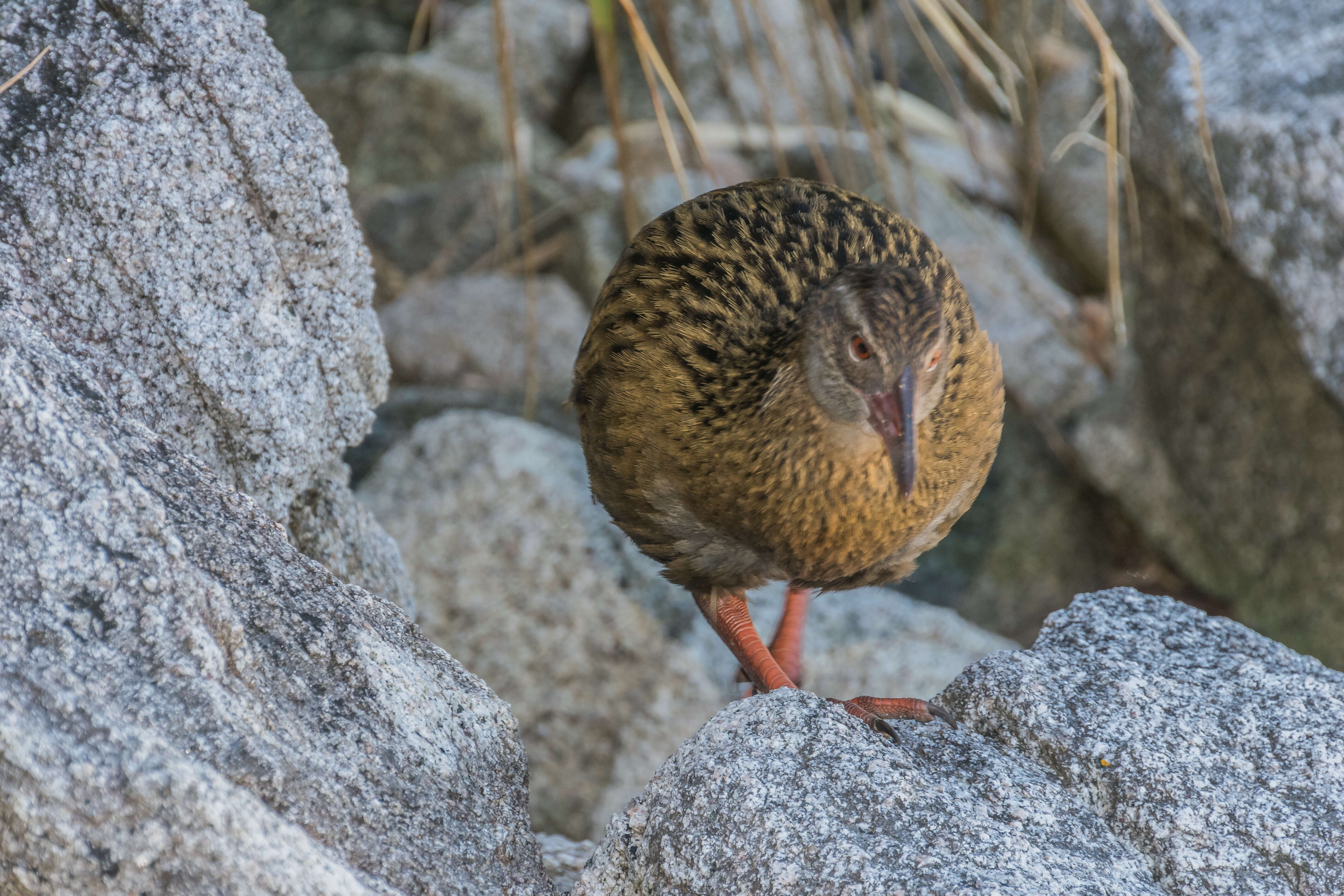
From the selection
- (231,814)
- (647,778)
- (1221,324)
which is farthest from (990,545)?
(231,814)

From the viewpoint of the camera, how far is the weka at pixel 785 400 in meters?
2.76

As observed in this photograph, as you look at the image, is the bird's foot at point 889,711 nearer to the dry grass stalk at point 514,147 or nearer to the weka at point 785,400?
the weka at point 785,400

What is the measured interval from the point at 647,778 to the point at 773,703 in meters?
1.88

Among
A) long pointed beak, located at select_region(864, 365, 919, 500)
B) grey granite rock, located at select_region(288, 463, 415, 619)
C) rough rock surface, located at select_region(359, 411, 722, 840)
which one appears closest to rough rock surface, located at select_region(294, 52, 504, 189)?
rough rock surface, located at select_region(359, 411, 722, 840)

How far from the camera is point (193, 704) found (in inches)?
75.0

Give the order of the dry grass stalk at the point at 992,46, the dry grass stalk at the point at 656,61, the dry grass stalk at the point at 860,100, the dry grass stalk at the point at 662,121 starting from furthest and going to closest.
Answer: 1. the dry grass stalk at the point at 860,100
2. the dry grass stalk at the point at 992,46
3. the dry grass stalk at the point at 662,121
4. the dry grass stalk at the point at 656,61

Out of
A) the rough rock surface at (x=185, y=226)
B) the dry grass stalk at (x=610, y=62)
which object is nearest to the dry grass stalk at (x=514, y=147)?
the dry grass stalk at (x=610, y=62)

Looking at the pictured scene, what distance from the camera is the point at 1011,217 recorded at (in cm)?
723

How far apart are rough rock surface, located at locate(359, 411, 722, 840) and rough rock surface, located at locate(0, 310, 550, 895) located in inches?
72.5

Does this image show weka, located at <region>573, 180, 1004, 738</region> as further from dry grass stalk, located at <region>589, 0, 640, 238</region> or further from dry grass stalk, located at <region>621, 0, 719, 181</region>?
dry grass stalk, located at <region>589, 0, 640, 238</region>

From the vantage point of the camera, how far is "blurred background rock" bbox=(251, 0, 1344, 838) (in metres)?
4.23

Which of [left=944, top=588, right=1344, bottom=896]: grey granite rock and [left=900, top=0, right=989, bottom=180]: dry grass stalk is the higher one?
[left=900, top=0, right=989, bottom=180]: dry grass stalk

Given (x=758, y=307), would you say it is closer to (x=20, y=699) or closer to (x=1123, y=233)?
(x=20, y=699)

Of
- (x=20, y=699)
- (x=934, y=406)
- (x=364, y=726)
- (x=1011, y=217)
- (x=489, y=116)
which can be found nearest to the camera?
(x=20, y=699)
